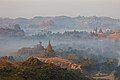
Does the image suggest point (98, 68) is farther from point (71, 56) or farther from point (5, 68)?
point (5, 68)

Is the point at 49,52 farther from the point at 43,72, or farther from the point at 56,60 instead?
the point at 43,72

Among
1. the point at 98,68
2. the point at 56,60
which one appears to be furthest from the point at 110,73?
the point at 56,60

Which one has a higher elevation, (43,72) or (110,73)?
(43,72)

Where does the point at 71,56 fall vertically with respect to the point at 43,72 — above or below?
below

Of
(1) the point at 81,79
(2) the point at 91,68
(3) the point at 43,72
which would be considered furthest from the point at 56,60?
(3) the point at 43,72

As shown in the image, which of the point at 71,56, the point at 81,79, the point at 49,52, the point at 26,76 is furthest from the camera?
the point at 71,56

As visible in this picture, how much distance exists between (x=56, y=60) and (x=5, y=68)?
46.5 m

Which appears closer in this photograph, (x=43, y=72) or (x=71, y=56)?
(x=43, y=72)

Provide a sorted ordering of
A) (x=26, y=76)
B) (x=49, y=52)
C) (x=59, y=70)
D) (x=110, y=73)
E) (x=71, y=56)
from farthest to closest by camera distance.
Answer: (x=71, y=56), (x=49, y=52), (x=110, y=73), (x=59, y=70), (x=26, y=76)

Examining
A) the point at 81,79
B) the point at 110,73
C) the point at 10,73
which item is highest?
the point at 10,73

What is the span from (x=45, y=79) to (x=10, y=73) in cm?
585

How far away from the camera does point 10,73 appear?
170 feet

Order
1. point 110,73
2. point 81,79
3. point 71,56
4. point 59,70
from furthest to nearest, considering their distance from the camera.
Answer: point 71,56 → point 110,73 → point 81,79 → point 59,70

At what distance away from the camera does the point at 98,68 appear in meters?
96.7
